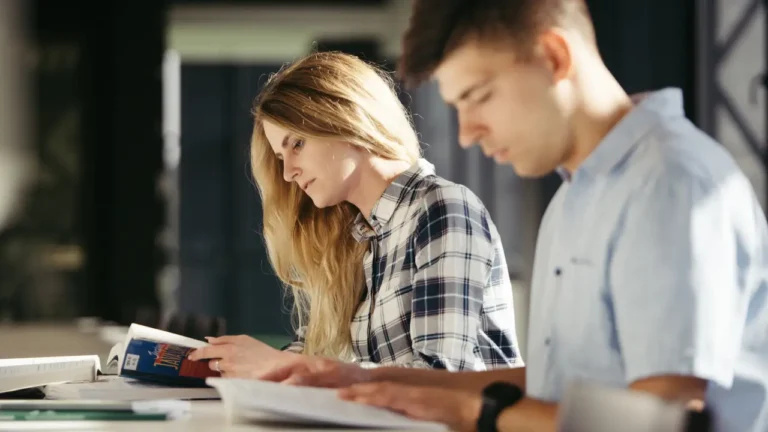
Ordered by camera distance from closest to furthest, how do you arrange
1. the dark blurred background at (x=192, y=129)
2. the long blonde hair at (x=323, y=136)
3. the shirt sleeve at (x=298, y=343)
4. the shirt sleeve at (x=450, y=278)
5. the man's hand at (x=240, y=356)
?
the man's hand at (x=240, y=356), the shirt sleeve at (x=450, y=278), the long blonde hair at (x=323, y=136), the shirt sleeve at (x=298, y=343), the dark blurred background at (x=192, y=129)

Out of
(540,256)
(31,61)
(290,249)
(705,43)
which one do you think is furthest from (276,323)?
(540,256)

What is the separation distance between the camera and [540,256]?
1478 millimetres

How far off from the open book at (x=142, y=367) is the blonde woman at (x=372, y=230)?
41 centimetres

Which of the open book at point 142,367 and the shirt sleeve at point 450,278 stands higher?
the shirt sleeve at point 450,278

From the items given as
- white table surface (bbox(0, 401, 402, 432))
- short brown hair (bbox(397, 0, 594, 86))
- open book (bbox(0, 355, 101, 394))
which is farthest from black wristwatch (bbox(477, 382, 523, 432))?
open book (bbox(0, 355, 101, 394))

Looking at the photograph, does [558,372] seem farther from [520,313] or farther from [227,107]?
[227,107]

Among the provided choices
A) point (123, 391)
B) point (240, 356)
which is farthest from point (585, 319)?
point (123, 391)

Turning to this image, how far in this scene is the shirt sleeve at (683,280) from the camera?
1.08 metres

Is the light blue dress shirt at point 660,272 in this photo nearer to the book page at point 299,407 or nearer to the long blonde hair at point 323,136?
the book page at point 299,407

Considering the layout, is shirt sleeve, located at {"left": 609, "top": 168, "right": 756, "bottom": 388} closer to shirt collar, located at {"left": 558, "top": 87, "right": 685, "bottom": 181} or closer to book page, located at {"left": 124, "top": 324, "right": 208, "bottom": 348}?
shirt collar, located at {"left": 558, "top": 87, "right": 685, "bottom": 181}

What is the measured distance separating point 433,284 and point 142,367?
→ 562 millimetres

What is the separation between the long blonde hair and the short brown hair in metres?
0.77

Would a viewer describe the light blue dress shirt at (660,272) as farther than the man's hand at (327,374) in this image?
No

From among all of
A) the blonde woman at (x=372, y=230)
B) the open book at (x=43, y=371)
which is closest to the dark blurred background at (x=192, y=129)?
the blonde woman at (x=372, y=230)
